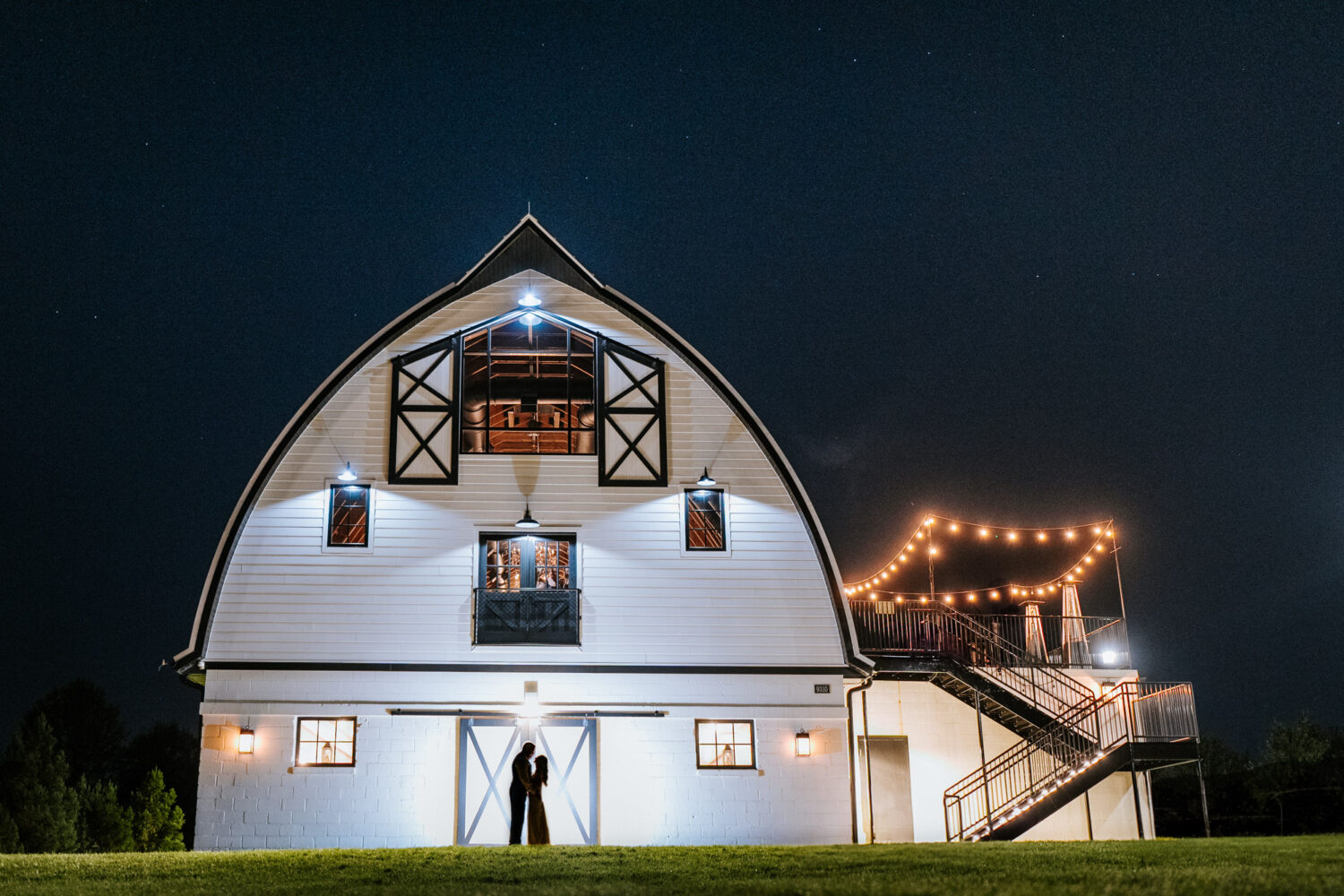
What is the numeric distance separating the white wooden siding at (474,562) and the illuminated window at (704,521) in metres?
0.20

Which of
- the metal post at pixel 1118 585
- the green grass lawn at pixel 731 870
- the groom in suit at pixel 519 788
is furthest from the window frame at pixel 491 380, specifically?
the metal post at pixel 1118 585

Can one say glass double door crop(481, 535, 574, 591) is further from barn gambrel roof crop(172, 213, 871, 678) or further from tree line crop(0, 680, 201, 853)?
tree line crop(0, 680, 201, 853)

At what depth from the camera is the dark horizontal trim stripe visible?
18.4 metres

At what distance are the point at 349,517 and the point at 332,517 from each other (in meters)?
0.25

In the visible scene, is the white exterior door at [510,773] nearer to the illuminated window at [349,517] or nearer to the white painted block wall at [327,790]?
the white painted block wall at [327,790]

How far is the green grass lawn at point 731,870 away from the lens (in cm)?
1032

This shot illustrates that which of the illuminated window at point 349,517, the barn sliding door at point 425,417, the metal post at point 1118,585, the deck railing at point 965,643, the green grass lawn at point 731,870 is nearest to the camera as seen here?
the green grass lawn at point 731,870

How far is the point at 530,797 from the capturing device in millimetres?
16047

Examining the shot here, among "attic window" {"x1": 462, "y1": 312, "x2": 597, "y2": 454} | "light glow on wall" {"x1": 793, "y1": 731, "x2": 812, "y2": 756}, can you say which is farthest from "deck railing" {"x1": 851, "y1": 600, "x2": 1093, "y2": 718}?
"attic window" {"x1": 462, "y1": 312, "x2": 597, "y2": 454}

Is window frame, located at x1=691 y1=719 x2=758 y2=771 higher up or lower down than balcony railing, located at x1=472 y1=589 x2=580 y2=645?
lower down

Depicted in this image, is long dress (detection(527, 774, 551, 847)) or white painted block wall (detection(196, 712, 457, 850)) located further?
white painted block wall (detection(196, 712, 457, 850))

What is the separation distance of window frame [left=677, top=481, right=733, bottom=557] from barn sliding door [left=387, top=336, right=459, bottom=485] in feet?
11.3

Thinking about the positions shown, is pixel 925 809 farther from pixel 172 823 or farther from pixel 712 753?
pixel 172 823

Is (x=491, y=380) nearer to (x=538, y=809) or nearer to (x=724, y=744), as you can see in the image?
(x=724, y=744)
